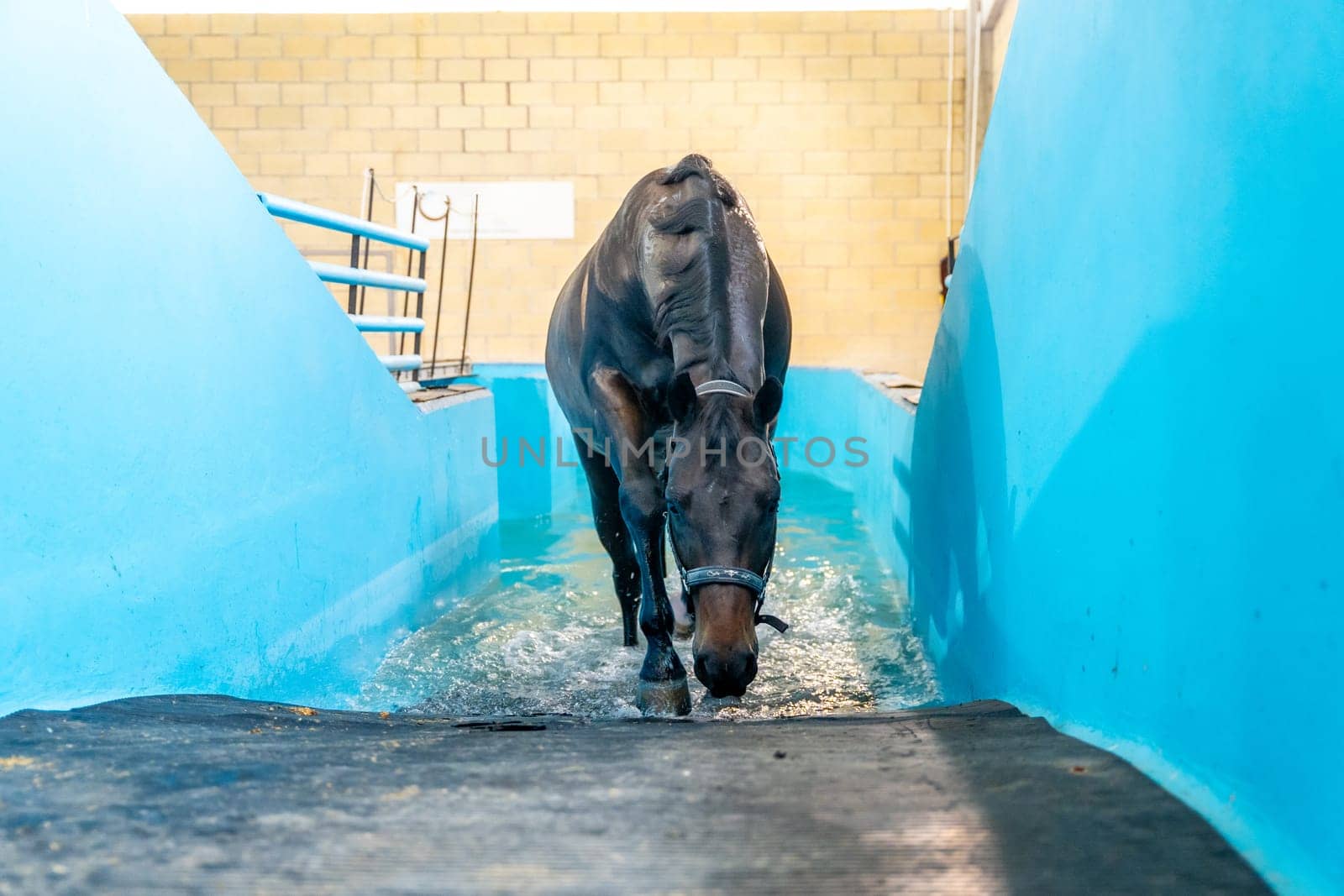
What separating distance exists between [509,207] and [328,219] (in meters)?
5.93

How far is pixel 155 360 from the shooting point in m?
1.98

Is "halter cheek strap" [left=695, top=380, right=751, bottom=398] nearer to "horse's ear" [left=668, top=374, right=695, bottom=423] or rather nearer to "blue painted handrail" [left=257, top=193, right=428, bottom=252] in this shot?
"horse's ear" [left=668, top=374, right=695, bottom=423]

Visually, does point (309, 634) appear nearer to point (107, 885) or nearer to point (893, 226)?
point (107, 885)

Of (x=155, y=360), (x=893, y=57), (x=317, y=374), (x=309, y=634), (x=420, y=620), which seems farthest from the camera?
(x=893, y=57)

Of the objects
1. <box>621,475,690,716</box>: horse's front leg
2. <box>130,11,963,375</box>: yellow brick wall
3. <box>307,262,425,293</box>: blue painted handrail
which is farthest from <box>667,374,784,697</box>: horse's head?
<box>130,11,963,375</box>: yellow brick wall

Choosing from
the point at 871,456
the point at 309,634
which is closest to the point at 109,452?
the point at 309,634

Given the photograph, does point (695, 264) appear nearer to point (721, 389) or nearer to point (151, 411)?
point (721, 389)

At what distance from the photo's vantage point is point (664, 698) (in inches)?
97.5

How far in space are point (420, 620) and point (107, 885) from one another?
2605 mm

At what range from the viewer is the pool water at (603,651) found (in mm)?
2660

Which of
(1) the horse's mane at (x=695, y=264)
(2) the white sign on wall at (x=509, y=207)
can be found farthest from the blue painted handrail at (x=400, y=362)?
(2) the white sign on wall at (x=509, y=207)

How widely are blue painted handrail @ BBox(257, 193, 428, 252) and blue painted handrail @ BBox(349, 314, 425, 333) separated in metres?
0.31

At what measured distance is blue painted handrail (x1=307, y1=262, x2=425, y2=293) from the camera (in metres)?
3.36

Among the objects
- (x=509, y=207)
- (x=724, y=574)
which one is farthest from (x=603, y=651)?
(x=509, y=207)
